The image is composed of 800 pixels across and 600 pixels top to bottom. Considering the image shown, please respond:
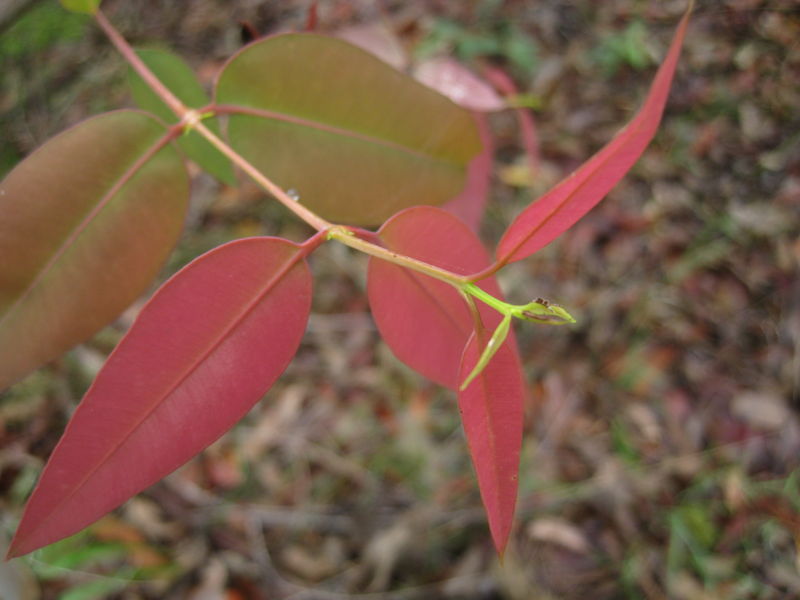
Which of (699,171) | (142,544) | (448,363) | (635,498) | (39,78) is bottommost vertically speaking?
(635,498)

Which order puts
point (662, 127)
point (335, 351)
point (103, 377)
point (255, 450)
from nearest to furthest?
point (103, 377) < point (255, 450) < point (335, 351) < point (662, 127)

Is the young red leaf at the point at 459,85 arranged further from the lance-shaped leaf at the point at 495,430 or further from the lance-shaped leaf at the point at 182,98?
the lance-shaped leaf at the point at 495,430

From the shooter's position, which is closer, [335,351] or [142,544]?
[142,544]

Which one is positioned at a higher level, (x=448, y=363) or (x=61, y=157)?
(x=61, y=157)

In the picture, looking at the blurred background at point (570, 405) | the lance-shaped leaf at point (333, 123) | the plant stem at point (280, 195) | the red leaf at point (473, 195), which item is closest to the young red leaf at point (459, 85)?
the red leaf at point (473, 195)

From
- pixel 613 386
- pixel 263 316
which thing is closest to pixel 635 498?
pixel 613 386

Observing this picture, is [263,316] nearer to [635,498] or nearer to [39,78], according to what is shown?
[635,498]

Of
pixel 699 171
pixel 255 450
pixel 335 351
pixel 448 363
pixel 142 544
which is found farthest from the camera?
pixel 699 171
